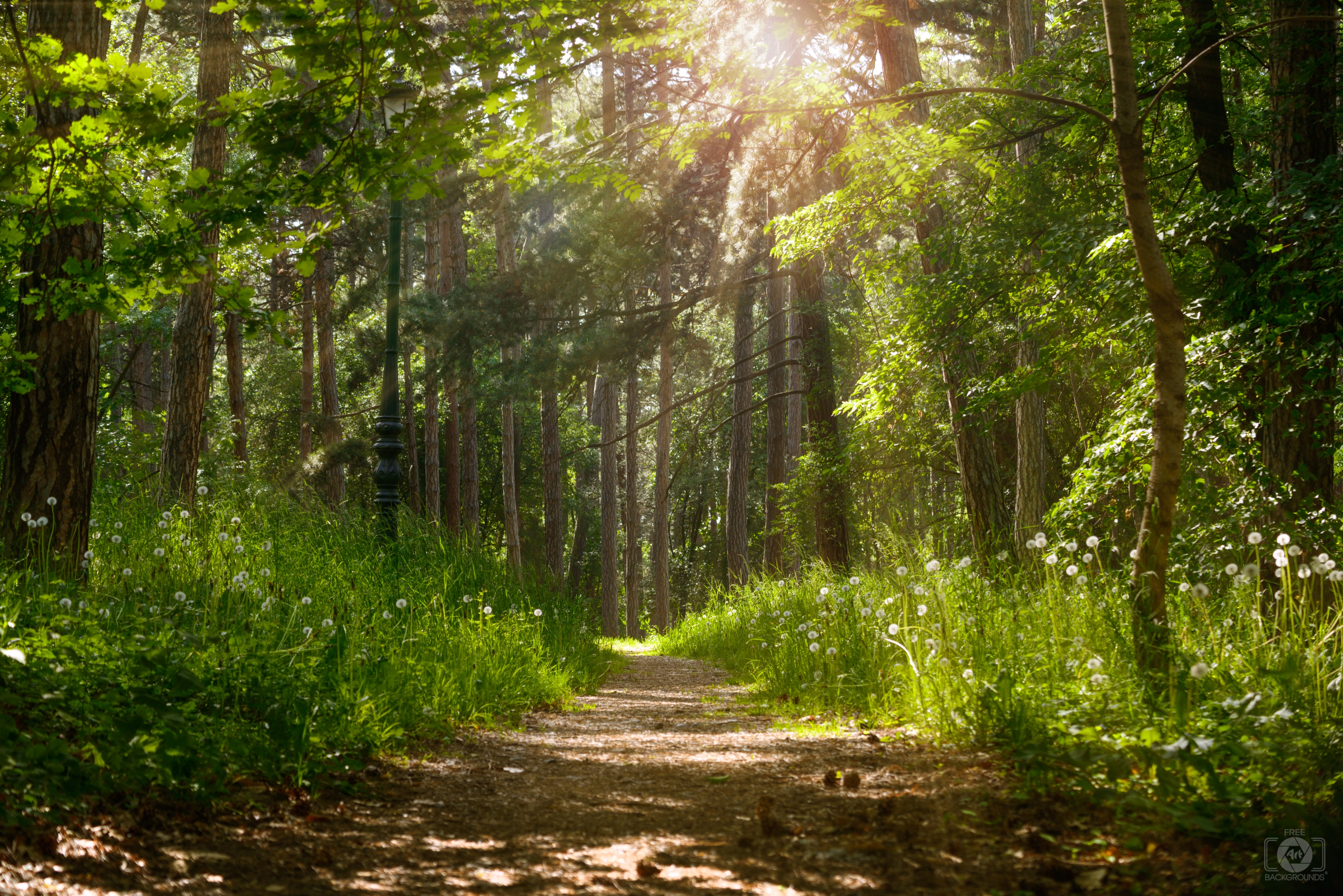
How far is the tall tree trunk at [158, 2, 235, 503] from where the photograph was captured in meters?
9.05

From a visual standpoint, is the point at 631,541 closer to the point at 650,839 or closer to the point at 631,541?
the point at 631,541

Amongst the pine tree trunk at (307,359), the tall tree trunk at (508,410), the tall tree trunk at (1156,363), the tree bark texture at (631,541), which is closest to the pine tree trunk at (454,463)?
the tall tree trunk at (508,410)

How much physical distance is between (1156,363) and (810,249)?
5.32m

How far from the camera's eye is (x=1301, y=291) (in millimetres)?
4848

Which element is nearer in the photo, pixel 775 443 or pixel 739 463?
pixel 775 443

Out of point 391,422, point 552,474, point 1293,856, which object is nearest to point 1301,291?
point 1293,856

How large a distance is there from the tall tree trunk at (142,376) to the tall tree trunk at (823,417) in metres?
9.73

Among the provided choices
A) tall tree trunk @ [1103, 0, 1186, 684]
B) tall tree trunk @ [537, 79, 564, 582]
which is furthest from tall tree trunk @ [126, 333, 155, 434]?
tall tree trunk @ [1103, 0, 1186, 684]

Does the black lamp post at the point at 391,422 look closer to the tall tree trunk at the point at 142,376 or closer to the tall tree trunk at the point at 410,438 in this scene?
the tall tree trunk at the point at 142,376

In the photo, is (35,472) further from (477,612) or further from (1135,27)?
(1135,27)

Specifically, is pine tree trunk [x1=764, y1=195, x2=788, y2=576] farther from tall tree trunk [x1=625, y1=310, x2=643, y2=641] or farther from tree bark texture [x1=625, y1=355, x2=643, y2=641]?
tree bark texture [x1=625, y1=355, x2=643, y2=641]

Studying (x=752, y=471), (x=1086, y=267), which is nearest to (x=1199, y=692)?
(x=1086, y=267)

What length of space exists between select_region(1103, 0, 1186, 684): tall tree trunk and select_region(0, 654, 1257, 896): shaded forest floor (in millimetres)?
973

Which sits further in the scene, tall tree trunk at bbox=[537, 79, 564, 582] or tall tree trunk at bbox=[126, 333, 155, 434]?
tall tree trunk at bbox=[537, 79, 564, 582]
